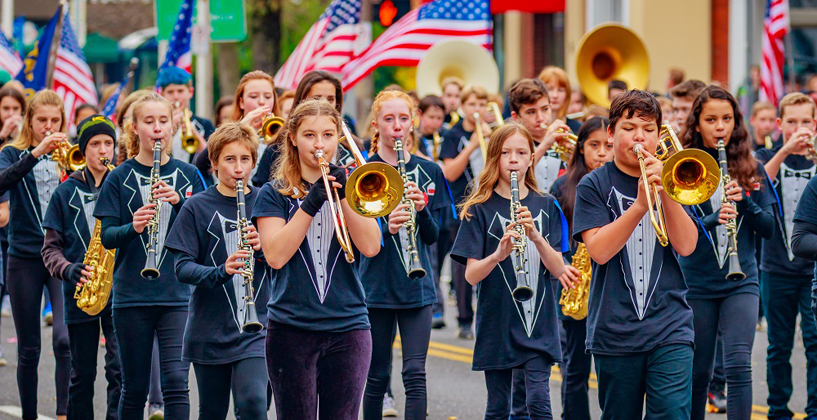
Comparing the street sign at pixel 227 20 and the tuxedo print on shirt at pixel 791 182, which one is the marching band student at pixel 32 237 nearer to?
the tuxedo print on shirt at pixel 791 182

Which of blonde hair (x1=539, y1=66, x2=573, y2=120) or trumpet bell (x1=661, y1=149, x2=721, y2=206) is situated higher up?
blonde hair (x1=539, y1=66, x2=573, y2=120)

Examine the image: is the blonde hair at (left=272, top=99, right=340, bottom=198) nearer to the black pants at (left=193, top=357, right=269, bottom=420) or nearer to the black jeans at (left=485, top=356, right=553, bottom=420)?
the black pants at (left=193, top=357, right=269, bottom=420)

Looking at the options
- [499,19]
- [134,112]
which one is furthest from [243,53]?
[134,112]

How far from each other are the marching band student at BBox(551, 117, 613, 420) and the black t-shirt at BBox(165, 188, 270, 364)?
1990mm

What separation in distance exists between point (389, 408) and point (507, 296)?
2186 mm

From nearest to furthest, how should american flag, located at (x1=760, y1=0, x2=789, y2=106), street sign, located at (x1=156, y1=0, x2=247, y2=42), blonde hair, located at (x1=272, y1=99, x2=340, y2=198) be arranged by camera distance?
1. blonde hair, located at (x1=272, y1=99, x2=340, y2=198)
2. american flag, located at (x1=760, y1=0, x2=789, y2=106)
3. street sign, located at (x1=156, y1=0, x2=247, y2=42)

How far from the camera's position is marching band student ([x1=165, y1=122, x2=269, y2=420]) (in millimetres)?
5977

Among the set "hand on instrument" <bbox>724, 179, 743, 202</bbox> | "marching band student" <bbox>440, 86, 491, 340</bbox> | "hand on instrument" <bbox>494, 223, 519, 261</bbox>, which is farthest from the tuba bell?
"hand on instrument" <bbox>494, 223, 519, 261</bbox>

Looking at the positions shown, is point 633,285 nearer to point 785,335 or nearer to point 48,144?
point 785,335

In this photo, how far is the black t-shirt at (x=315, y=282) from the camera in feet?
18.0

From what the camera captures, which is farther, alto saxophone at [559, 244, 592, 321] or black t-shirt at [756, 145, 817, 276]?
black t-shirt at [756, 145, 817, 276]

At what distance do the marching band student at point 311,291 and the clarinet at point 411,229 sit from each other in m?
0.94

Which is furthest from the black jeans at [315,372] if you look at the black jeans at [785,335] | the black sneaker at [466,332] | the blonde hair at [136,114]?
the black sneaker at [466,332]

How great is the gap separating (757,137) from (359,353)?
6.46 meters
